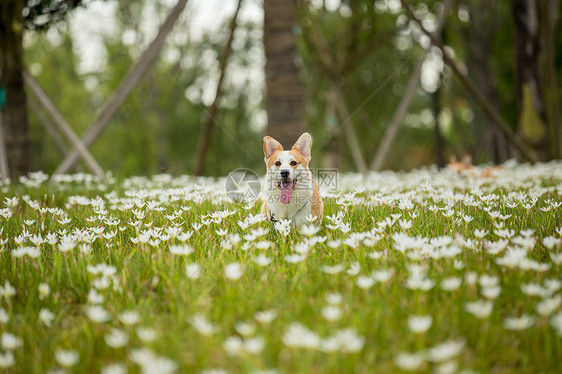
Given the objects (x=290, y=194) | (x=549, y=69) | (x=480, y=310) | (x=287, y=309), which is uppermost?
(x=549, y=69)

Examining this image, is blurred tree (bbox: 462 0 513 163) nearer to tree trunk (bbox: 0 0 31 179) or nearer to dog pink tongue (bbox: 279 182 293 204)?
dog pink tongue (bbox: 279 182 293 204)

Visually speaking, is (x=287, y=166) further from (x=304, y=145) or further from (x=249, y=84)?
(x=249, y=84)

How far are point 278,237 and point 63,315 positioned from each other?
1.72 meters

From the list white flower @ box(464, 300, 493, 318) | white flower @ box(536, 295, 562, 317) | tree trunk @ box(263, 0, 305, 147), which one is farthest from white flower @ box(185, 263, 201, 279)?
tree trunk @ box(263, 0, 305, 147)

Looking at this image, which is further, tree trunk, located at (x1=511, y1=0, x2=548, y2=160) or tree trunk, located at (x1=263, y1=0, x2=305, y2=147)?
tree trunk, located at (x1=511, y1=0, x2=548, y2=160)

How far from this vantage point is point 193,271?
2.49 m

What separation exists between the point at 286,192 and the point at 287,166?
0.85 feet

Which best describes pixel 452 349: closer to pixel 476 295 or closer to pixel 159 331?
pixel 476 295

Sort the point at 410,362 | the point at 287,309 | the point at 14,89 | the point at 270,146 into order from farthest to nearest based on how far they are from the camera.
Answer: the point at 14,89 < the point at 270,146 < the point at 287,309 < the point at 410,362

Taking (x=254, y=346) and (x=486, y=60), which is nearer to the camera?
(x=254, y=346)

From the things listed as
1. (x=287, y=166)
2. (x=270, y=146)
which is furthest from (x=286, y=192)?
(x=270, y=146)

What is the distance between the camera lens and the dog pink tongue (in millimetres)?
3795

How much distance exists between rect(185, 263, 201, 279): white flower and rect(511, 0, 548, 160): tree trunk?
34.1 ft

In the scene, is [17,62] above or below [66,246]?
above
